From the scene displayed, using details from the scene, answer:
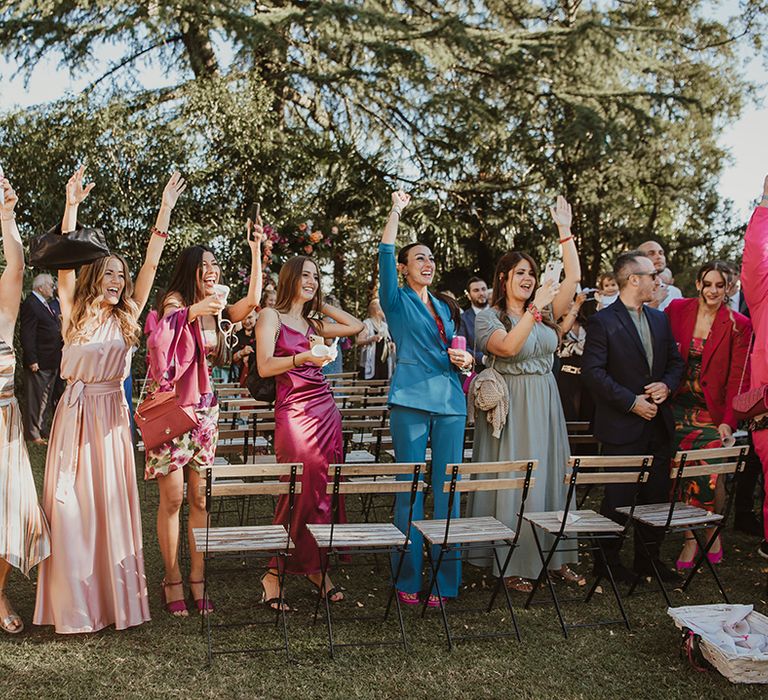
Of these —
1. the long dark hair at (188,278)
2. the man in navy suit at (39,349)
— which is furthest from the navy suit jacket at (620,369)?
the man in navy suit at (39,349)

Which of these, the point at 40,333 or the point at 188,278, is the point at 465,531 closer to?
the point at 188,278

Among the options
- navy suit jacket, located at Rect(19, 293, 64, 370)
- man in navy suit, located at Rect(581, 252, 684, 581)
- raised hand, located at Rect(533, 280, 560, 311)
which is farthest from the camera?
navy suit jacket, located at Rect(19, 293, 64, 370)

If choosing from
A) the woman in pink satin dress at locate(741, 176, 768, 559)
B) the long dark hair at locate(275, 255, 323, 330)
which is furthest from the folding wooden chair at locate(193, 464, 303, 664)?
the woman in pink satin dress at locate(741, 176, 768, 559)

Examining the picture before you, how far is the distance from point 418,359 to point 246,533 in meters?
1.46

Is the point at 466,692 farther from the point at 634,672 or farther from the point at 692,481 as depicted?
the point at 692,481

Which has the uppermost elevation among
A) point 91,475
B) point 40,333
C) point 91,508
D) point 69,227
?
point 69,227

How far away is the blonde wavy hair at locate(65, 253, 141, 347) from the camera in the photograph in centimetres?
451

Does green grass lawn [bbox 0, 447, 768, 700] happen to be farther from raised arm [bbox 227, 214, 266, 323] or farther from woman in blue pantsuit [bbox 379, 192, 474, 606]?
raised arm [bbox 227, 214, 266, 323]

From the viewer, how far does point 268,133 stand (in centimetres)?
1495

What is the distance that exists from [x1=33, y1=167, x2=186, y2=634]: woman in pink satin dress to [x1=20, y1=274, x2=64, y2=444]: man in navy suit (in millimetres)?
6484

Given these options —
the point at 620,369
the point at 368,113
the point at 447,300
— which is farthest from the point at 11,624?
the point at 368,113

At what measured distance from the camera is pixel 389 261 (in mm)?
4949

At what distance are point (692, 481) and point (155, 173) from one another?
11.2 meters

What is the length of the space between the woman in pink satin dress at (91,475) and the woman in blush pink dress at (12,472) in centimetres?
10
